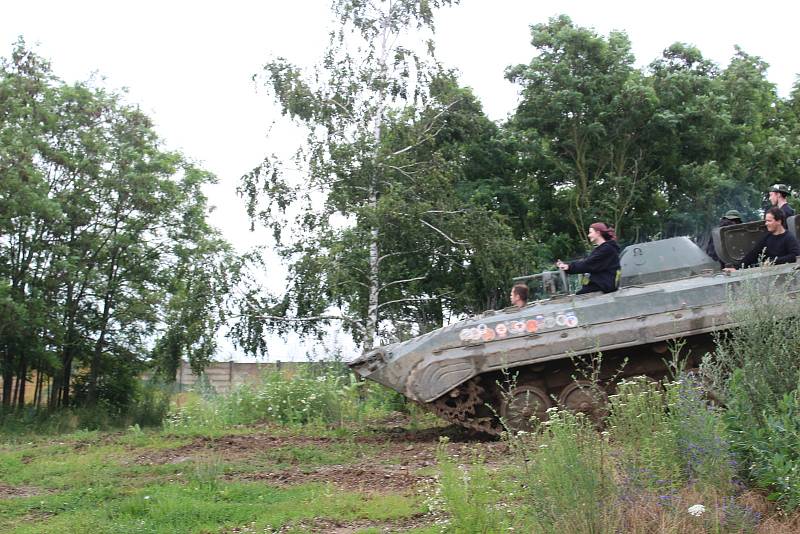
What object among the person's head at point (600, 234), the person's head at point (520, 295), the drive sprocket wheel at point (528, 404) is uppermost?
the person's head at point (600, 234)

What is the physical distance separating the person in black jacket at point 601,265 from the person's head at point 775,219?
5.39 ft

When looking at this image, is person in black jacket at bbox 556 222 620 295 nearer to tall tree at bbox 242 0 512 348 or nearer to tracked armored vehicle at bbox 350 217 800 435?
tracked armored vehicle at bbox 350 217 800 435

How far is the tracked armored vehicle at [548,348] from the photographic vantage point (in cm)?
1046

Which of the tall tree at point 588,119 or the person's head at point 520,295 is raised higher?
the tall tree at point 588,119

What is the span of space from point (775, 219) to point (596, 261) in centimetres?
195

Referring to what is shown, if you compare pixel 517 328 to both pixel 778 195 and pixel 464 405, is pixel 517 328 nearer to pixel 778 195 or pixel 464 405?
pixel 464 405

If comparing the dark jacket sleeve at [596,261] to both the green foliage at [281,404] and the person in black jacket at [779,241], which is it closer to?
the person in black jacket at [779,241]

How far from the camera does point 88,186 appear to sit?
21250 millimetres

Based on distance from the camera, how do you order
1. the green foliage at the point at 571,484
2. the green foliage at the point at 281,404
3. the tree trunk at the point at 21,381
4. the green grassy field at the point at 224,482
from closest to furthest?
the green foliage at the point at 571,484, the green grassy field at the point at 224,482, the green foliage at the point at 281,404, the tree trunk at the point at 21,381

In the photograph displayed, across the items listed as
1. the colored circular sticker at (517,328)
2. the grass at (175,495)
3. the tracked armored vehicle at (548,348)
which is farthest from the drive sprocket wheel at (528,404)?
the grass at (175,495)

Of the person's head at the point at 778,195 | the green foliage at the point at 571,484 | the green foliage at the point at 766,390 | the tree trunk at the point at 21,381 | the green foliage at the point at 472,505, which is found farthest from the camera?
the tree trunk at the point at 21,381

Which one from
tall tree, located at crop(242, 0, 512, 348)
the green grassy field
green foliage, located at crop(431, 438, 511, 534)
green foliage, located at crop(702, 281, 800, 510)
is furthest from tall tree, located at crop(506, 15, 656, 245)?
green foliage, located at crop(431, 438, 511, 534)

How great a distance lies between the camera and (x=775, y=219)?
34.2 ft

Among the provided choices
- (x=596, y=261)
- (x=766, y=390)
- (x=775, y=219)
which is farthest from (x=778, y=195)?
(x=766, y=390)
